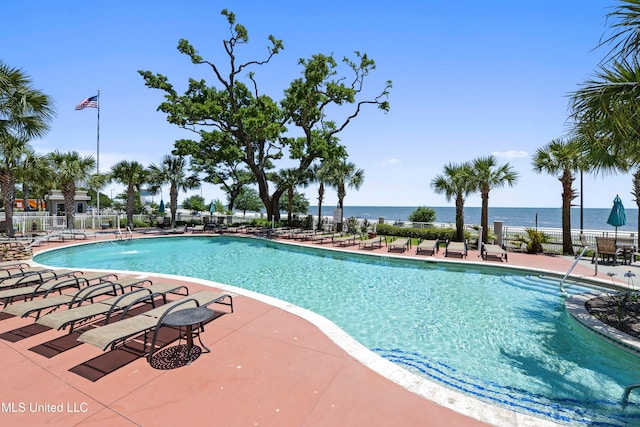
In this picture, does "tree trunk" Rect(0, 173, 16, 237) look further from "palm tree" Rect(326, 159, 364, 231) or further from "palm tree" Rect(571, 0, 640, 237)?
"palm tree" Rect(571, 0, 640, 237)

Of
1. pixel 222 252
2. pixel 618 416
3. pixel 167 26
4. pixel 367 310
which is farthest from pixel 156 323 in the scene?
pixel 167 26

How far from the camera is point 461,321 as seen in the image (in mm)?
6758

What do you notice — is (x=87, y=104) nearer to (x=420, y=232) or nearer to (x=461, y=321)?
(x=420, y=232)

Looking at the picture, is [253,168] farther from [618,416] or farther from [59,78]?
[618,416]

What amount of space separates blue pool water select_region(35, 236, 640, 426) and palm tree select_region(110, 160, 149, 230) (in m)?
11.0

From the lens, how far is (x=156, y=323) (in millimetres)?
4387

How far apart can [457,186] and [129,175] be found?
25998mm

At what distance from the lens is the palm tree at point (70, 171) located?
2012 centimetres

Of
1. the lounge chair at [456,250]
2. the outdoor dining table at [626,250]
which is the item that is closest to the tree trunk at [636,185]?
the outdoor dining table at [626,250]

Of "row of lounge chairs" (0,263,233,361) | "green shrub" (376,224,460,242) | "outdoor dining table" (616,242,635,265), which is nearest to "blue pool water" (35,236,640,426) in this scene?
"row of lounge chairs" (0,263,233,361)

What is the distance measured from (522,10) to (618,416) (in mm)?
10775

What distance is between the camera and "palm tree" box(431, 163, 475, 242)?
17.6m

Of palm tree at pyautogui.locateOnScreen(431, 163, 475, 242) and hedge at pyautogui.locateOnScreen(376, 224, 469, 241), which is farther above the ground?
palm tree at pyautogui.locateOnScreen(431, 163, 475, 242)

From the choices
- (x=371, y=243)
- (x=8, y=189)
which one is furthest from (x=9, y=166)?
(x=371, y=243)
